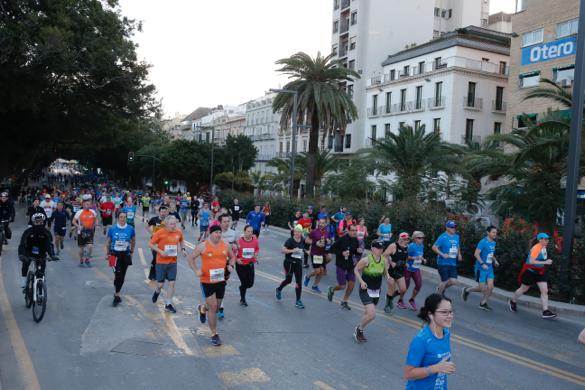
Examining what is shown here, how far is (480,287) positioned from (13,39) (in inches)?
909

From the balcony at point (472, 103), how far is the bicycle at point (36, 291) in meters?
39.7

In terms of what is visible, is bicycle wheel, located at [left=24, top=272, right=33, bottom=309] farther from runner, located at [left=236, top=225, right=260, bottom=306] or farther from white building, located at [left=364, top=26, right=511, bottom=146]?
white building, located at [left=364, top=26, right=511, bottom=146]

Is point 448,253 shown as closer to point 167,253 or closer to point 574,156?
point 574,156

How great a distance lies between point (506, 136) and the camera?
61.9ft

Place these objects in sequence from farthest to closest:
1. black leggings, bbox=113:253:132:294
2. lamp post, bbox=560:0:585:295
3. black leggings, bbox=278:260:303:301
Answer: lamp post, bbox=560:0:585:295 → black leggings, bbox=278:260:303:301 → black leggings, bbox=113:253:132:294

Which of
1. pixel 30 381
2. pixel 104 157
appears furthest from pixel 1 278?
pixel 104 157

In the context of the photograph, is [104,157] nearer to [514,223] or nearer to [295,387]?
[514,223]

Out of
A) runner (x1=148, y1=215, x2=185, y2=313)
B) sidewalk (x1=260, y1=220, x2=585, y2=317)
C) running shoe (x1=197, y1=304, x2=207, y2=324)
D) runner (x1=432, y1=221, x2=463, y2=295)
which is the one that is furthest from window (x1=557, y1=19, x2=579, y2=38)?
running shoe (x1=197, y1=304, x2=207, y2=324)

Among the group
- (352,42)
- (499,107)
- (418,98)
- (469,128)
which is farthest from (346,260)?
(352,42)

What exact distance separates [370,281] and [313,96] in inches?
1015

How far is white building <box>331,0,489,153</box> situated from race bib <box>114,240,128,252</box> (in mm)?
46174

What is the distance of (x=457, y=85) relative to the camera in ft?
141

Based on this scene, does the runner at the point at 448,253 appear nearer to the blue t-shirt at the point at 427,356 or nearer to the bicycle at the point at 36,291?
the blue t-shirt at the point at 427,356

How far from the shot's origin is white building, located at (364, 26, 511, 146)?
141 feet
